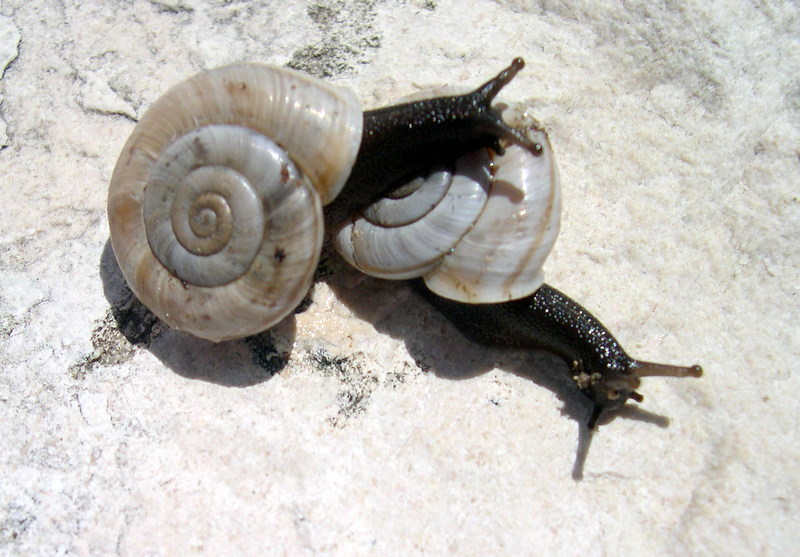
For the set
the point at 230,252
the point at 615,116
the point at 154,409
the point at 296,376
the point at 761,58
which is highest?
the point at 761,58

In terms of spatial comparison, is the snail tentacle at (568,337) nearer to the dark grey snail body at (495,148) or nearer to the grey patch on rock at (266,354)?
the dark grey snail body at (495,148)

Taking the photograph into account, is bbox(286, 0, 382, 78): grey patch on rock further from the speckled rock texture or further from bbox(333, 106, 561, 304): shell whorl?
bbox(333, 106, 561, 304): shell whorl

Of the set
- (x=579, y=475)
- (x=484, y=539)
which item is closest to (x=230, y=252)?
(x=484, y=539)

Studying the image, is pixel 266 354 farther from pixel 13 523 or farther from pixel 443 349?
pixel 13 523

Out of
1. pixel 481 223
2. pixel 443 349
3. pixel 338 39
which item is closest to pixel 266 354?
pixel 443 349

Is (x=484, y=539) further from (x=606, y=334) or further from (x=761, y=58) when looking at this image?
(x=761, y=58)

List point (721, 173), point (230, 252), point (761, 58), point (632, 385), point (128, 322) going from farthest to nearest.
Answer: point (761, 58) → point (721, 173) → point (128, 322) → point (632, 385) → point (230, 252)
